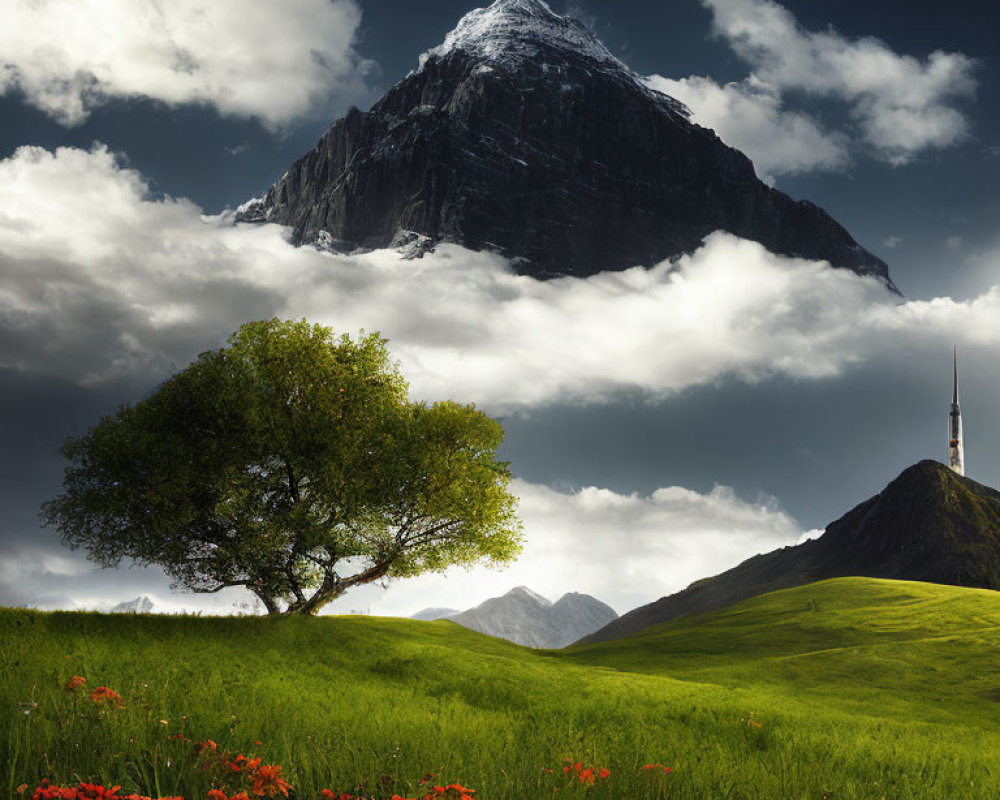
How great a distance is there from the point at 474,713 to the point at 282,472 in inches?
883

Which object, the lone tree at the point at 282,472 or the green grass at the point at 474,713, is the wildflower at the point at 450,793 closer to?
the green grass at the point at 474,713

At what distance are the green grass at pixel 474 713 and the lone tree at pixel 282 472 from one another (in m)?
6.09

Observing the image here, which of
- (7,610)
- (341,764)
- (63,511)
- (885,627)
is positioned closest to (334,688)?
(7,610)

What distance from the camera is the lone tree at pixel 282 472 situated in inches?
1502

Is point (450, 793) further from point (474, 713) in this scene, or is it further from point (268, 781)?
point (474, 713)

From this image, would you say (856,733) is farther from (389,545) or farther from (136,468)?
(136,468)

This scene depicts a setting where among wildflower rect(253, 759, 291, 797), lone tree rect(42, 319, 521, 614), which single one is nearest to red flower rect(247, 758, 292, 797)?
wildflower rect(253, 759, 291, 797)

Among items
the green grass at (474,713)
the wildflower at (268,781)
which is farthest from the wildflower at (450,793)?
the wildflower at (268,781)

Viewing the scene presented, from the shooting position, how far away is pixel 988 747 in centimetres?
2470

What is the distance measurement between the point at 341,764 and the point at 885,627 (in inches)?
2720

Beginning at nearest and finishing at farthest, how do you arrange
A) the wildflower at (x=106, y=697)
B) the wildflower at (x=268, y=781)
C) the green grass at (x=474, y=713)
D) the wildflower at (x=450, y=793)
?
the wildflower at (x=450, y=793) → the wildflower at (x=268, y=781) → the green grass at (x=474, y=713) → the wildflower at (x=106, y=697)

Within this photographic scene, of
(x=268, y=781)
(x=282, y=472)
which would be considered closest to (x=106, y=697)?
(x=268, y=781)

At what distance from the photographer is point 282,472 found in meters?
39.9

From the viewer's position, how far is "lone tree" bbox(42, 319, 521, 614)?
38156mm
